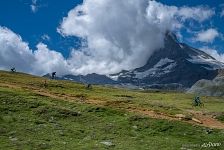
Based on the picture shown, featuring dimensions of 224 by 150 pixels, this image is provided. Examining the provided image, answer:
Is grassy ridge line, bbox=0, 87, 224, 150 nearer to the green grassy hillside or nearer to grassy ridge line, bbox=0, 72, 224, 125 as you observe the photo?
the green grassy hillside

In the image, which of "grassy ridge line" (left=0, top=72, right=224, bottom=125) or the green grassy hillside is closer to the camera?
the green grassy hillside

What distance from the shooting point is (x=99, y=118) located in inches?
1921

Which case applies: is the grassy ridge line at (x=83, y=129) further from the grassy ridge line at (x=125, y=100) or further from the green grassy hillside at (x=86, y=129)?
the grassy ridge line at (x=125, y=100)

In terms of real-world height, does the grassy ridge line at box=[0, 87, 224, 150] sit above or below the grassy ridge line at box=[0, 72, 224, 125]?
below

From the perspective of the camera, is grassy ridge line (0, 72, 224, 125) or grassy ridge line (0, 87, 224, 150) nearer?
grassy ridge line (0, 87, 224, 150)

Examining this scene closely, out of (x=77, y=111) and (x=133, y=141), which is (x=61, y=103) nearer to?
(x=77, y=111)

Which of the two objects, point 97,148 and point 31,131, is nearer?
point 97,148

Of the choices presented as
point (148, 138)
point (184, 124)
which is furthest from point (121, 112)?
point (148, 138)

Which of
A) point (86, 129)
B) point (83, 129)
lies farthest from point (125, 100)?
point (83, 129)

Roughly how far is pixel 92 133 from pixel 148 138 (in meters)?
5.13

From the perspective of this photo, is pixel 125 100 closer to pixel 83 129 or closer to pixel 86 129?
pixel 86 129

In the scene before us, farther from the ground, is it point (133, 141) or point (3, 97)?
point (3, 97)

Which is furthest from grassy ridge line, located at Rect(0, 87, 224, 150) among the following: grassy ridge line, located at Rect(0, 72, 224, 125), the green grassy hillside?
grassy ridge line, located at Rect(0, 72, 224, 125)

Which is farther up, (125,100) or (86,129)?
(125,100)
